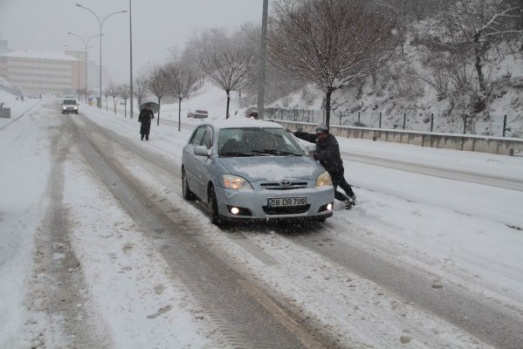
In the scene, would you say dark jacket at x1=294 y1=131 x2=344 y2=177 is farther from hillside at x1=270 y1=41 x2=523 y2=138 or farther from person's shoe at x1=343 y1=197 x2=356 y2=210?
hillside at x1=270 y1=41 x2=523 y2=138

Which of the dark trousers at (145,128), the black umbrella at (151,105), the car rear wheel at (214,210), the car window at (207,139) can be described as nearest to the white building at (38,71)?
the black umbrella at (151,105)

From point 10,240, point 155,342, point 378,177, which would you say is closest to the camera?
point 155,342

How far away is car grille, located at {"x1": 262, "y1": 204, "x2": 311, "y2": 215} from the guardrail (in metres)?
16.0

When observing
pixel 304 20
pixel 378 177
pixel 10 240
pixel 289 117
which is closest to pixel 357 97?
pixel 289 117

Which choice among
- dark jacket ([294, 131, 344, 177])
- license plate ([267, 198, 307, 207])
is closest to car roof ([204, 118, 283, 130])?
dark jacket ([294, 131, 344, 177])

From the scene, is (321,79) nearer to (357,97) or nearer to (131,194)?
(131,194)

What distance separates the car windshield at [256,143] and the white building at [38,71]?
183763 millimetres

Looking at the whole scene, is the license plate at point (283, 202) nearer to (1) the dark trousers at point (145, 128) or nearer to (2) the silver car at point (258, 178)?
(2) the silver car at point (258, 178)

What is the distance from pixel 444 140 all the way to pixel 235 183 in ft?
60.3

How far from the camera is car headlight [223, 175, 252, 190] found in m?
6.47

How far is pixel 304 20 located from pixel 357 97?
18616mm

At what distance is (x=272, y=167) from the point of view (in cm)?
671

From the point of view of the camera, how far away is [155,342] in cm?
345

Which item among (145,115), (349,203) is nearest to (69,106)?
(145,115)
